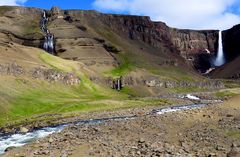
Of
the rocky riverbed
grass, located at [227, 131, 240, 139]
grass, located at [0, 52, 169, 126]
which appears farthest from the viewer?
grass, located at [0, 52, 169, 126]

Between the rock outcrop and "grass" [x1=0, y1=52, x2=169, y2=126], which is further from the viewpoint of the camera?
the rock outcrop

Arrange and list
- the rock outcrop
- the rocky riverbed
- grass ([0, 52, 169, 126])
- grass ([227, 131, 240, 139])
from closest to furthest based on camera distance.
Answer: the rocky riverbed, grass ([227, 131, 240, 139]), grass ([0, 52, 169, 126]), the rock outcrop

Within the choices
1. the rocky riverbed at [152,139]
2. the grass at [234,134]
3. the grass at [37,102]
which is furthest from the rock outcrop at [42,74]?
the grass at [234,134]

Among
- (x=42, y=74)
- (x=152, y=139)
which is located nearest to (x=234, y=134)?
(x=152, y=139)

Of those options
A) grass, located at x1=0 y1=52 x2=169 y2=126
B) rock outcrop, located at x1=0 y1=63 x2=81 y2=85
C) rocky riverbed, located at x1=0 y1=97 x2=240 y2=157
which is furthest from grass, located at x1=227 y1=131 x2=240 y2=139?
rock outcrop, located at x1=0 y1=63 x2=81 y2=85

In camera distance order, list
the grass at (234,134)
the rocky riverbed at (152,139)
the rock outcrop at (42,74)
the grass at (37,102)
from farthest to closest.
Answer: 1. the rock outcrop at (42,74)
2. the grass at (37,102)
3. the grass at (234,134)
4. the rocky riverbed at (152,139)

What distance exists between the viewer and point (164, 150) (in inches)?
1505

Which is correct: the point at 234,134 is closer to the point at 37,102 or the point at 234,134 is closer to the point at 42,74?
the point at 37,102

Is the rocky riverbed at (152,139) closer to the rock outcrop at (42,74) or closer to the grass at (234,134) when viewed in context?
the grass at (234,134)

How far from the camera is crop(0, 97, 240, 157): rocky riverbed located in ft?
126

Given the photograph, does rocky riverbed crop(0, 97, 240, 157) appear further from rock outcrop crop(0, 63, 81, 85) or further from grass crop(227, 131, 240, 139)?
rock outcrop crop(0, 63, 81, 85)

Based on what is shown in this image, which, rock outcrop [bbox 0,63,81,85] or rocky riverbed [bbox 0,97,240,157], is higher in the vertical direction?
rock outcrop [bbox 0,63,81,85]

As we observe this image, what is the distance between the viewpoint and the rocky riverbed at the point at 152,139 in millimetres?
38444

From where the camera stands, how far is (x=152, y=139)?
43.1 m
